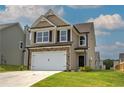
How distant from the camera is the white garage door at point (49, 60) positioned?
27.1 meters

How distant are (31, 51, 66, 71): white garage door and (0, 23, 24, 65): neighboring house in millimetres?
5401

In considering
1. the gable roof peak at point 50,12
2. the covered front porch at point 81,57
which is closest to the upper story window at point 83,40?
the covered front porch at point 81,57

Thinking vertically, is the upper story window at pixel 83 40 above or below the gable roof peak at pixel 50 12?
below

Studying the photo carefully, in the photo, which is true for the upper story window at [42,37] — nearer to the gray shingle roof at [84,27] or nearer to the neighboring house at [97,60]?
the gray shingle roof at [84,27]

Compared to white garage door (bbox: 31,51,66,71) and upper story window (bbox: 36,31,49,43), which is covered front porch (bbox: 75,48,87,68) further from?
upper story window (bbox: 36,31,49,43)

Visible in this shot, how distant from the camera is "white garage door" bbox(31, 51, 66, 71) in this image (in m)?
27.1

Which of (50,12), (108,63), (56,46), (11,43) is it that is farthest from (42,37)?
(108,63)

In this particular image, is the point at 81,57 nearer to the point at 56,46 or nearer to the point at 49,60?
the point at 56,46

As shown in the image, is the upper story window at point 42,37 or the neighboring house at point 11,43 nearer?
the upper story window at point 42,37

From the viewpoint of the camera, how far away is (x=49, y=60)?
2752cm

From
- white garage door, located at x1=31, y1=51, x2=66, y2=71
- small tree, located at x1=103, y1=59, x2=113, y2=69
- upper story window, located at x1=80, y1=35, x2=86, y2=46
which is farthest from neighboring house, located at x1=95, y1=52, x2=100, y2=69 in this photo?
white garage door, located at x1=31, y1=51, x2=66, y2=71

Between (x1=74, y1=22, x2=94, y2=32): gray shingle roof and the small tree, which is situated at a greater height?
(x1=74, y1=22, x2=94, y2=32): gray shingle roof

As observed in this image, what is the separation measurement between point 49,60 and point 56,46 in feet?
4.86
